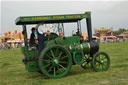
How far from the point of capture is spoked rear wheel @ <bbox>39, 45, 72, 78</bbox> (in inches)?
223

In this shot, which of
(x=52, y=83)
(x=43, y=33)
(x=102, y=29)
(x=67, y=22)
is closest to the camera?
(x=52, y=83)

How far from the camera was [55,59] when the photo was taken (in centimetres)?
575

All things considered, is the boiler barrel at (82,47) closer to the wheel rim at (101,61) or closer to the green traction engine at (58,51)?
the green traction engine at (58,51)

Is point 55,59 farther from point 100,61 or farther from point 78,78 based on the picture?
point 100,61

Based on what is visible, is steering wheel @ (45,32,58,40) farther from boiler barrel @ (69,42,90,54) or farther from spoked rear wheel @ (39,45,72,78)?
boiler barrel @ (69,42,90,54)

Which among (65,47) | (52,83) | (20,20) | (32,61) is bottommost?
(52,83)

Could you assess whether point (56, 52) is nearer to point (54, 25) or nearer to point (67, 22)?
point (54, 25)

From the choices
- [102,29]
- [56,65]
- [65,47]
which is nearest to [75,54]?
[65,47]

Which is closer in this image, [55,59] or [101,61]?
[55,59]

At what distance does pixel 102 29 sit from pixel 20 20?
7196 cm

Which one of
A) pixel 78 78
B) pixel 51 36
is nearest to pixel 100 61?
pixel 78 78

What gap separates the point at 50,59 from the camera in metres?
5.82

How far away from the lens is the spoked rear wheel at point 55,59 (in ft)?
18.5

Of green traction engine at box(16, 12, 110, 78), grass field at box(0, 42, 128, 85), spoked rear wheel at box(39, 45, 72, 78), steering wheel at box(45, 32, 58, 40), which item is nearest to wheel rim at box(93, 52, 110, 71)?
green traction engine at box(16, 12, 110, 78)
